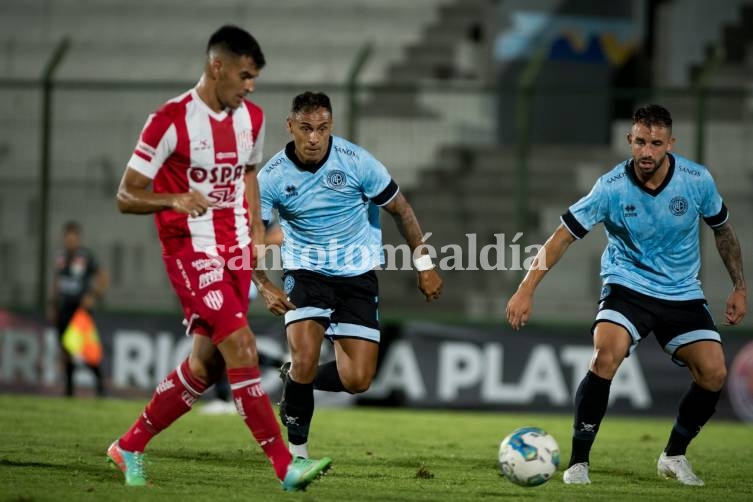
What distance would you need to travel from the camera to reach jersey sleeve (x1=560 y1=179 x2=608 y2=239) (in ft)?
26.1

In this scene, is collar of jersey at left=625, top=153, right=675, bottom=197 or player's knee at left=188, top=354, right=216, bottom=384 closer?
player's knee at left=188, top=354, right=216, bottom=384

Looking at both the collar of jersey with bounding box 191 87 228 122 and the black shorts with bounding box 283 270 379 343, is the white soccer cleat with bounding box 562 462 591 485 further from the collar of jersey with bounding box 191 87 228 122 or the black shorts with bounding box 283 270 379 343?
the collar of jersey with bounding box 191 87 228 122

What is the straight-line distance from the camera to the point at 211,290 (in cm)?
666

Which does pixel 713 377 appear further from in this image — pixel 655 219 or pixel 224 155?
pixel 224 155

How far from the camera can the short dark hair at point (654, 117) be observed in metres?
7.80

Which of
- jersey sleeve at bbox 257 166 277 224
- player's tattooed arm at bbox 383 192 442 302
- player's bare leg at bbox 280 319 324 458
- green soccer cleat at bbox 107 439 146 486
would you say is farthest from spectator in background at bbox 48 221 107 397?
green soccer cleat at bbox 107 439 146 486

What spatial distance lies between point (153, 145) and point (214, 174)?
387 mm

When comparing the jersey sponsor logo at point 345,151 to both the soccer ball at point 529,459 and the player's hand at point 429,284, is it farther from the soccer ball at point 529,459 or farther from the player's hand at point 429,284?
the soccer ball at point 529,459

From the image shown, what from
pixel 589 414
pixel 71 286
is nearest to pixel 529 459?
pixel 589 414

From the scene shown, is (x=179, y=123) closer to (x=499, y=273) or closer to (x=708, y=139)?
(x=499, y=273)

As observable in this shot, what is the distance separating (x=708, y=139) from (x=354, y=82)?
4.80m

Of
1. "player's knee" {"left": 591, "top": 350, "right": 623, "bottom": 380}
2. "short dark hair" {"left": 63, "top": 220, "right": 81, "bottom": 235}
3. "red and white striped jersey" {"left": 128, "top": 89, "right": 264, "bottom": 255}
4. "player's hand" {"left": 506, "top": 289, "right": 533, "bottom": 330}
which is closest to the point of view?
"red and white striped jersey" {"left": 128, "top": 89, "right": 264, "bottom": 255}

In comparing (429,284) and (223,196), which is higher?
(223,196)

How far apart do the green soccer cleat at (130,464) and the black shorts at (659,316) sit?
9.88 ft
